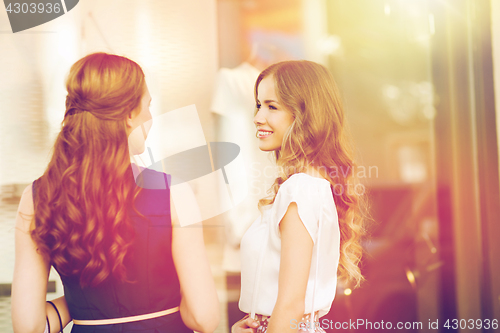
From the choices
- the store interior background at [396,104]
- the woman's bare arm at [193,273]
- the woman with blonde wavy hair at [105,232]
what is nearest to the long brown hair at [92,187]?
the woman with blonde wavy hair at [105,232]

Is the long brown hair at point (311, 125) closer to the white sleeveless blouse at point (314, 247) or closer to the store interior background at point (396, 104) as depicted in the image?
the white sleeveless blouse at point (314, 247)

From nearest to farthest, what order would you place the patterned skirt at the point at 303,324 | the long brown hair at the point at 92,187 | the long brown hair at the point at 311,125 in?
the long brown hair at the point at 92,187 → the patterned skirt at the point at 303,324 → the long brown hair at the point at 311,125

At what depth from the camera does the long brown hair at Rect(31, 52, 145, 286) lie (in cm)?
124

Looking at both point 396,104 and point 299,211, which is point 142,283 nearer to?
point 299,211

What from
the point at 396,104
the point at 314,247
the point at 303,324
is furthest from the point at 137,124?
the point at 396,104

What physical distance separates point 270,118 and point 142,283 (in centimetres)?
75

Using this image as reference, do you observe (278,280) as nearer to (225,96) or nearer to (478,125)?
(225,96)

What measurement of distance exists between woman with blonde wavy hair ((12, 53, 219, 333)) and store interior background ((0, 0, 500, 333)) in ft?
2.77

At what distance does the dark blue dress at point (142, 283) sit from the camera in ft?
4.13

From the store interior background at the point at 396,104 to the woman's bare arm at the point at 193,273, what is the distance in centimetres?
88

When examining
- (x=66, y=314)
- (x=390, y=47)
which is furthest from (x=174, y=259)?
(x=390, y=47)

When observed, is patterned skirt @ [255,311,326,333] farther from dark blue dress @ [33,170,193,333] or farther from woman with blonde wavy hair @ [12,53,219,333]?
dark blue dress @ [33,170,193,333]

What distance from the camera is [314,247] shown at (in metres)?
1.35

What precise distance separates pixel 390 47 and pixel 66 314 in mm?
2164
